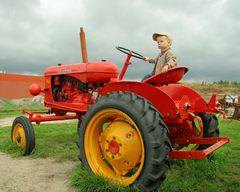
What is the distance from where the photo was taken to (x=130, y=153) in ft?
10.4

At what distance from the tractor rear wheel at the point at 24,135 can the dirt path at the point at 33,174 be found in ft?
0.73

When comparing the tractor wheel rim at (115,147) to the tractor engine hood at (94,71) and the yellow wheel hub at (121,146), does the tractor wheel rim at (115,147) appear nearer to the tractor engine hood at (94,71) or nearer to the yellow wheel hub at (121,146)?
the yellow wheel hub at (121,146)

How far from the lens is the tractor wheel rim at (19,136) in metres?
5.12

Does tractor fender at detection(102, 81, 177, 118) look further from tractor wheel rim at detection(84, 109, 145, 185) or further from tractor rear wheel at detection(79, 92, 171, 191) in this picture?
tractor wheel rim at detection(84, 109, 145, 185)

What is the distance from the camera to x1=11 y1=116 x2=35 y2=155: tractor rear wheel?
16.1 ft

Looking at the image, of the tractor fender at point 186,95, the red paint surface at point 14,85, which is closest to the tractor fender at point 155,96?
the tractor fender at point 186,95

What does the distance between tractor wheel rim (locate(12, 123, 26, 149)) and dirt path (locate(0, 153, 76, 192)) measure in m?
0.35

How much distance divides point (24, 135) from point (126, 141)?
2510mm

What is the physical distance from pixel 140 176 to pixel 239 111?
923 centimetres

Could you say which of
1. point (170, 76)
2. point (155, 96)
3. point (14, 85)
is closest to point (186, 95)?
point (170, 76)

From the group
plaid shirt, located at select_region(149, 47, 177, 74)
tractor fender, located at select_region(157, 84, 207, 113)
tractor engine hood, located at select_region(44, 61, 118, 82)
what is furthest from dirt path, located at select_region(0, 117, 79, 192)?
plaid shirt, located at select_region(149, 47, 177, 74)

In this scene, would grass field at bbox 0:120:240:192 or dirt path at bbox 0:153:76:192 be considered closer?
grass field at bbox 0:120:240:192

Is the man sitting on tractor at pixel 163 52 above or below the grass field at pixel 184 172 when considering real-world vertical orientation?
above

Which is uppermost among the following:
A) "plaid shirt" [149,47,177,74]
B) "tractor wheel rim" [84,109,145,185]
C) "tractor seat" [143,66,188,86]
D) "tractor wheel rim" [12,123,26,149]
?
"plaid shirt" [149,47,177,74]
